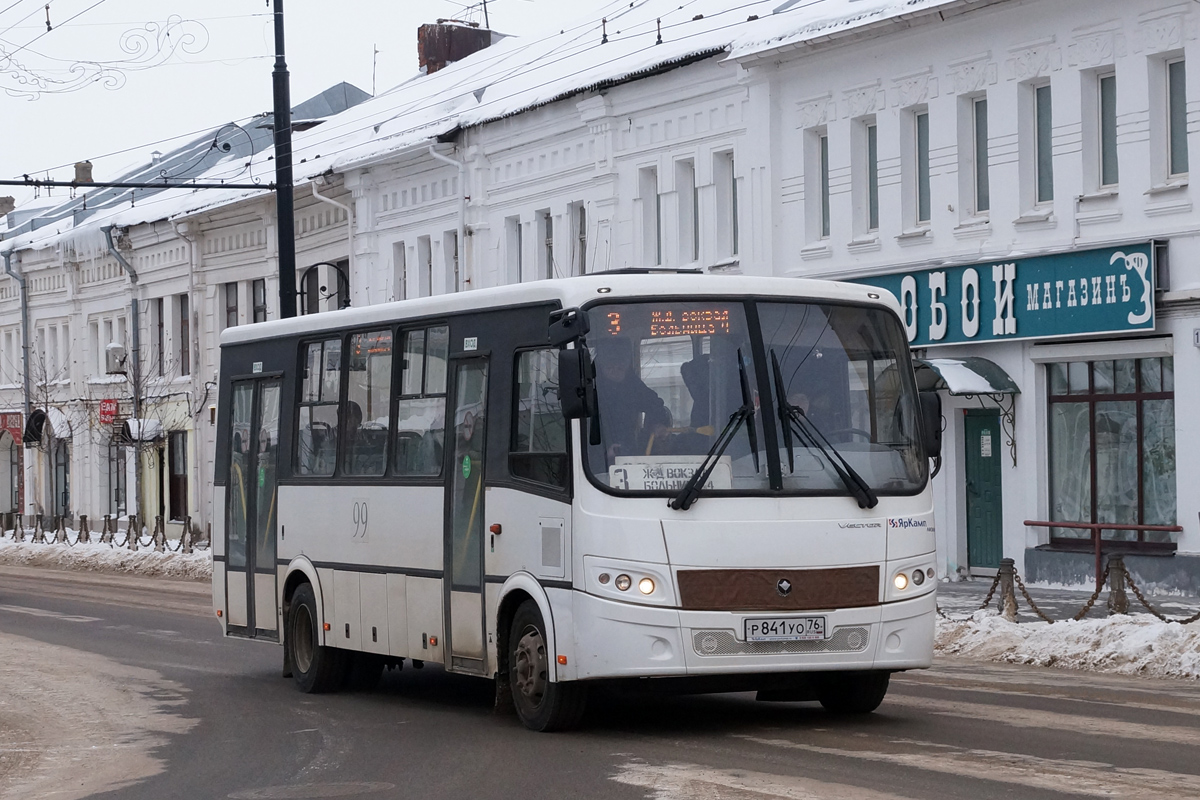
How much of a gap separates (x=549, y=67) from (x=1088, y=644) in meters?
23.5

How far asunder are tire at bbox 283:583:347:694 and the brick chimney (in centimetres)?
3356

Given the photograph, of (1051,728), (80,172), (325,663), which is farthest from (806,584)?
(80,172)

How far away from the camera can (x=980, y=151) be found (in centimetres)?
2659

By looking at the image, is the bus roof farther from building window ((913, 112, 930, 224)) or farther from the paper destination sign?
building window ((913, 112, 930, 224))

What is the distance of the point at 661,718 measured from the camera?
42.8 ft

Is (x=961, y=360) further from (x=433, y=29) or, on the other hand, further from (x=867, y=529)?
(x=433, y=29)

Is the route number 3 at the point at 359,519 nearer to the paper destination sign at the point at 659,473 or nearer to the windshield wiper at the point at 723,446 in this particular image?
the paper destination sign at the point at 659,473

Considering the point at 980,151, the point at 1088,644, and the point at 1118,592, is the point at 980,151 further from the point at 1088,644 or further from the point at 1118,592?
the point at 1088,644

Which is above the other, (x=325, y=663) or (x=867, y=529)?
(x=867, y=529)

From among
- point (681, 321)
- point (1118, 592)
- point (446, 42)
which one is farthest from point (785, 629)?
point (446, 42)

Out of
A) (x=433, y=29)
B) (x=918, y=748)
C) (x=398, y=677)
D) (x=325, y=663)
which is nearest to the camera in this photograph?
(x=918, y=748)

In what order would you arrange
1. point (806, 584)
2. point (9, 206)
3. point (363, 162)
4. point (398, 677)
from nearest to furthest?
1. point (806, 584)
2. point (398, 677)
3. point (363, 162)
4. point (9, 206)

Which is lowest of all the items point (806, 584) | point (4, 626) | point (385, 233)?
point (4, 626)

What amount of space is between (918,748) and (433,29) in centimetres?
3926
